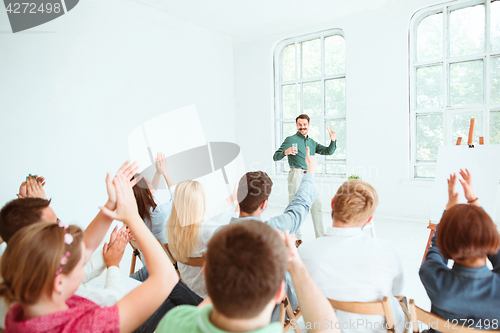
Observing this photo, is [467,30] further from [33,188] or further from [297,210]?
[33,188]

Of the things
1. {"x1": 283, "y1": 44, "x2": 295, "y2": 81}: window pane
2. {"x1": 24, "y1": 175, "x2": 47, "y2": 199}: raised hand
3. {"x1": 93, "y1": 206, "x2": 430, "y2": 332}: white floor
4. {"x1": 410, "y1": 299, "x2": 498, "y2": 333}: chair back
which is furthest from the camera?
{"x1": 283, "y1": 44, "x2": 295, "y2": 81}: window pane

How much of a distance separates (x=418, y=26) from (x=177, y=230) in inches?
Answer: 186

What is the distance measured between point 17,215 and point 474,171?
3.27 metres

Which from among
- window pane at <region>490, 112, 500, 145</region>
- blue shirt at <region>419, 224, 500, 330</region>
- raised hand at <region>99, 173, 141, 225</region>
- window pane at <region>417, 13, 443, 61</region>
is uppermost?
window pane at <region>417, 13, 443, 61</region>

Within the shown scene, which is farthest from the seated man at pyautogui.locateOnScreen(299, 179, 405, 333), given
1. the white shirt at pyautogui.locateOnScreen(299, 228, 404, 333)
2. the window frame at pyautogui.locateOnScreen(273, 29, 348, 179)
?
the window frame at pyautogui.locateOnScreen(273, 29, 348, 179)

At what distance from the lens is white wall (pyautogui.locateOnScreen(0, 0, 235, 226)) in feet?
10.4

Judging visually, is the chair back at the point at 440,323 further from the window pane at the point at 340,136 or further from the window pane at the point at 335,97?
the window pane at the point at 335,97

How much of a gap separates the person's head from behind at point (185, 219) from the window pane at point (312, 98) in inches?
164

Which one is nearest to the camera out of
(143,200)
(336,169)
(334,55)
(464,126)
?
(143,200)

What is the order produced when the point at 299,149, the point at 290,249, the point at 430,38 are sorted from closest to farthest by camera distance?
the point at 290,249, the point at 299,149, the point at 430,38

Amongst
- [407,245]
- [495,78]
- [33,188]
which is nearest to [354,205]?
[33,188]

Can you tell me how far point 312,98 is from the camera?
5.52m

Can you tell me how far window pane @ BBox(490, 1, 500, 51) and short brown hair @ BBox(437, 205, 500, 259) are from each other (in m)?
4.20

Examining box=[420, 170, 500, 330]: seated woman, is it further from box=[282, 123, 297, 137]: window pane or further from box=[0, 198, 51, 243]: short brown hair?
box=[282, 123, 297, 137]: window pane
